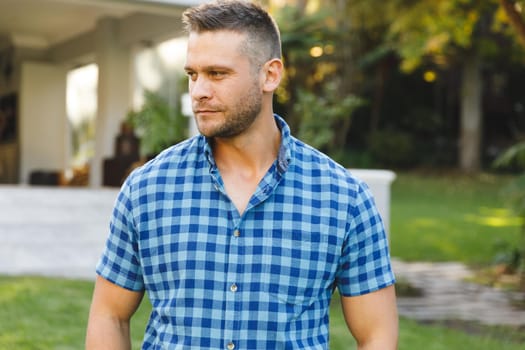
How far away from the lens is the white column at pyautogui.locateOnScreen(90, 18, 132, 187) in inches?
502

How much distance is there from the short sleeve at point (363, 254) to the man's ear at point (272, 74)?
1.04 feet

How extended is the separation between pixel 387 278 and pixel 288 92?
881 inches

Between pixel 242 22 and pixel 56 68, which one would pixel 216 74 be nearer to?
pixel 242 22

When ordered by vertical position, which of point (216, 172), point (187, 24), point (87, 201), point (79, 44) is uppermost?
point (79, 44)

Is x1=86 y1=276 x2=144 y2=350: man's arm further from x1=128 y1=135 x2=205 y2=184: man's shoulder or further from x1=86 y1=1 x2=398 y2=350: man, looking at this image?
x1=128 y1=135 x2=205 y2=184: man's shoulder

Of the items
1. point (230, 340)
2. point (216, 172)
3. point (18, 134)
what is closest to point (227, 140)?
point (216, 172)

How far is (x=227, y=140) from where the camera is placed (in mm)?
2127

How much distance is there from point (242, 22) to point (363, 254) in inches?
23.3

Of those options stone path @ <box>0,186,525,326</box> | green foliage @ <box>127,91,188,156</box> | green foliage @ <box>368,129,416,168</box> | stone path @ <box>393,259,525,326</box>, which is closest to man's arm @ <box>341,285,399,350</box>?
stone path @ <box>393,259,525,326</box>

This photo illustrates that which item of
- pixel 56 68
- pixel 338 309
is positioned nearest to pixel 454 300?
pixel 338 309

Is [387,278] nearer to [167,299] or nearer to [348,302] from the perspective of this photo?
[348,302]

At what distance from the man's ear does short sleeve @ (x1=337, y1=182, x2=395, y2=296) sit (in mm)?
316

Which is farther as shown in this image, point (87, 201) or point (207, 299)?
Answer: point (87, 201)

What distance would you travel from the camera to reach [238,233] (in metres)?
2.04
